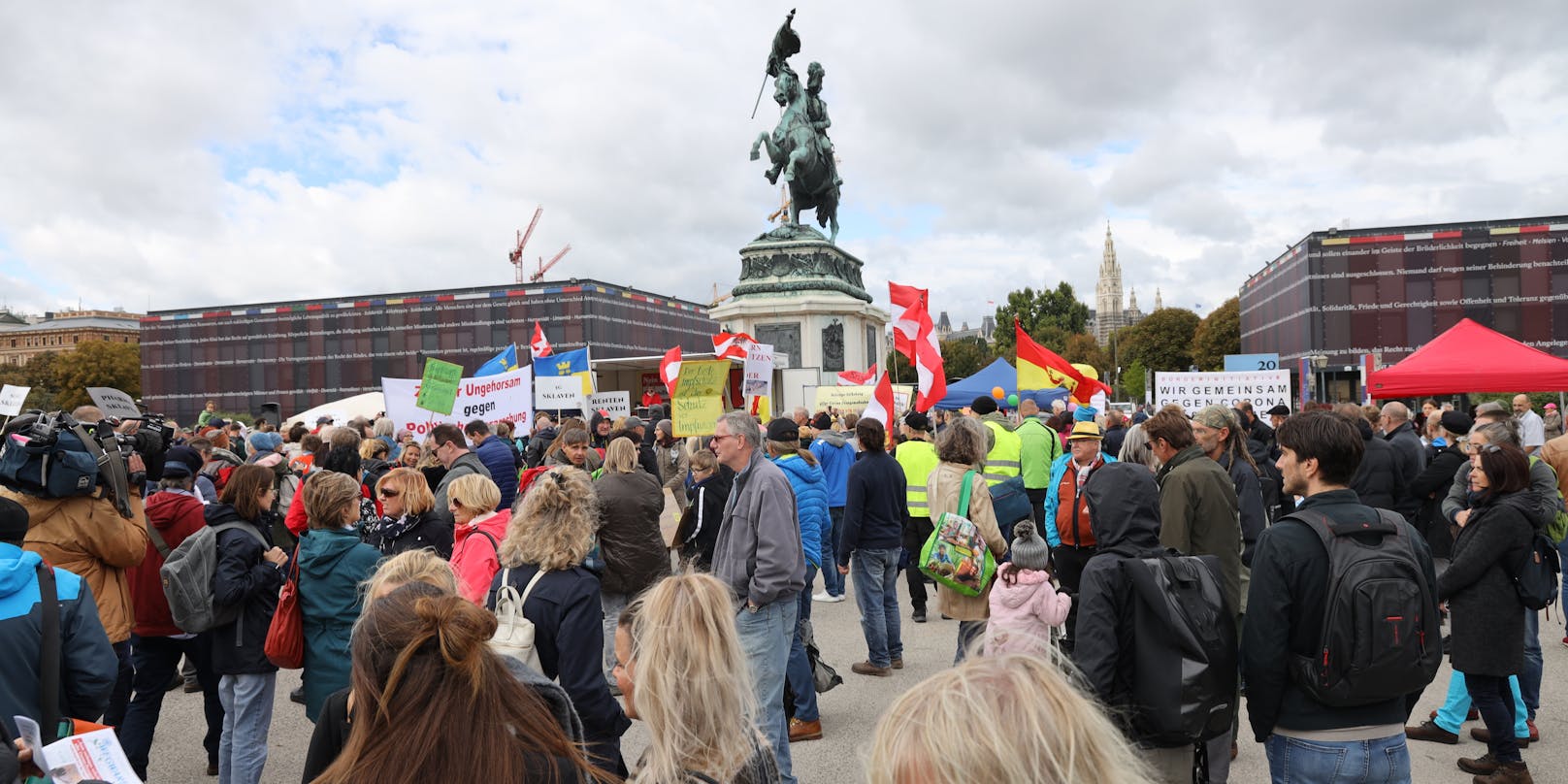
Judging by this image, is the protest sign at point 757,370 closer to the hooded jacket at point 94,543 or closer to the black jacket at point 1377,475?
the black jacket at point 1377,475

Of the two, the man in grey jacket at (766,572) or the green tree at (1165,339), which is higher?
the green tree at (1165,339)

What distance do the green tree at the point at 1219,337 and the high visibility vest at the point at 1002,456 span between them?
7397cm

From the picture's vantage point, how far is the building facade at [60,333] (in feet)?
386

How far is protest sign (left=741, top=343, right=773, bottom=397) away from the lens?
54.2 feet

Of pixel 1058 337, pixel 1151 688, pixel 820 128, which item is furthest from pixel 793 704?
pixel 1058 337

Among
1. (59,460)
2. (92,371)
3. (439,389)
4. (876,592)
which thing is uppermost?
(92,371)

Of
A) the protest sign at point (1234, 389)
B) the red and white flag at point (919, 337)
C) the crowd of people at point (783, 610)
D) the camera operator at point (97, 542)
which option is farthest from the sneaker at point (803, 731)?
the protest sign at point (1234, 389)

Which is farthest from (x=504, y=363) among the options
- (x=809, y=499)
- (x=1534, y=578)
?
(x=1534, y=578)

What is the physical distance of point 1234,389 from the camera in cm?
1499

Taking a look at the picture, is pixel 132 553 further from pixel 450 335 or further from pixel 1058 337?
pixel 1058 337

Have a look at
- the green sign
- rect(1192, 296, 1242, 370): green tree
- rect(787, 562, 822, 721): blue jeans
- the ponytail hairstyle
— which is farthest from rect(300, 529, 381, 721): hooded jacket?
rect(1192, 296, 1242, 370): green tree

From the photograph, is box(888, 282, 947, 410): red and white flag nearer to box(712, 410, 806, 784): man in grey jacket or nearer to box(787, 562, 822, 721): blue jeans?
box(787, 562, 822, 721): blue jeans

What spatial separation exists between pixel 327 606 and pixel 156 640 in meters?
1.72

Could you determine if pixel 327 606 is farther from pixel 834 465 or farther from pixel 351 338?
pixel 351 338
